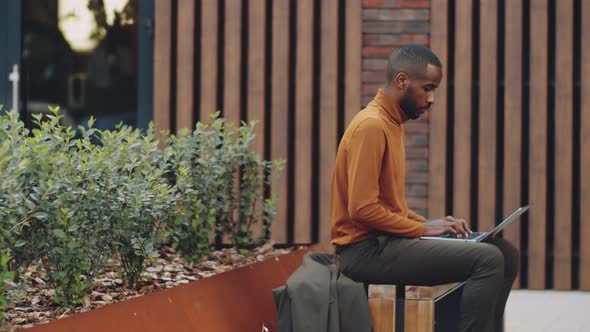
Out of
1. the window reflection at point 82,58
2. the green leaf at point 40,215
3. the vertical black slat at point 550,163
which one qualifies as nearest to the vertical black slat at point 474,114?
the vertical black slat at point 550,163

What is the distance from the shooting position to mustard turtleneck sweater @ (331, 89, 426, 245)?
364cm

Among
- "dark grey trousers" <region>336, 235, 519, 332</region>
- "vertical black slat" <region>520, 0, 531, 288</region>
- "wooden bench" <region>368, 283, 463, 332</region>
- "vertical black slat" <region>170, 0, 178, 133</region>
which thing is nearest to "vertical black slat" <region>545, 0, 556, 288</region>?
"vertical black slat" <region>520, 0, 531, 288</region>

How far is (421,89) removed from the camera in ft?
12.5

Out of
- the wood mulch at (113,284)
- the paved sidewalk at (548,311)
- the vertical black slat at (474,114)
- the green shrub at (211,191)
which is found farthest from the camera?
the vertical black slat at (474,114)

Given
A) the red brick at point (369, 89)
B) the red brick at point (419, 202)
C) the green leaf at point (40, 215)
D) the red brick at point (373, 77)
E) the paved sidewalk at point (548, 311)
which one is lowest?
the paved sidewalk at point (548, 311)

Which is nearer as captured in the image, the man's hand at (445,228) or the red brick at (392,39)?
the man's hand at (445,228)

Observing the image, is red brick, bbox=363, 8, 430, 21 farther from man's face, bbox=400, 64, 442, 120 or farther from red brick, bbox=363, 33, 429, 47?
man's face, bbox=400, 64, 442, 120

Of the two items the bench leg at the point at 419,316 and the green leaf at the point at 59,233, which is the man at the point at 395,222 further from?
the green leaf at the point at 59,233

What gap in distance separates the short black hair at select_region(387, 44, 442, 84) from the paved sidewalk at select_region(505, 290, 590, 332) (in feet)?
7.20

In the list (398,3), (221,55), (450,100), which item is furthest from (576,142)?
(221,55)

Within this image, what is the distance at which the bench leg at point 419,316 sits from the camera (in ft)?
12.2

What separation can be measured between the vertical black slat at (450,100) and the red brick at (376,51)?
0.48 m

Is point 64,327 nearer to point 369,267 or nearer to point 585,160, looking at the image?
point 369,267

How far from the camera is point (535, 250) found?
681 centimetres
